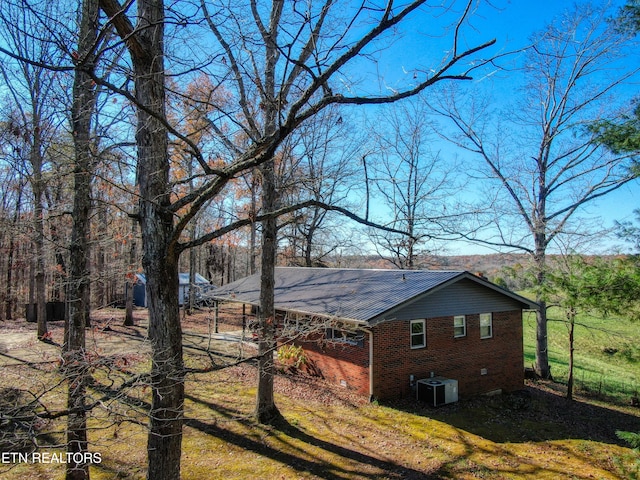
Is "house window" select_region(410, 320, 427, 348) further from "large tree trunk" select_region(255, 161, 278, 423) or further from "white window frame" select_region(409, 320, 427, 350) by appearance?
"large tree trunk" select_region(255, 161, 278, 423)

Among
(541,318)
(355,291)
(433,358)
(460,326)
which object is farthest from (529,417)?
(541,318)

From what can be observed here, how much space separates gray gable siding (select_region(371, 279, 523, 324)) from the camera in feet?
43.0

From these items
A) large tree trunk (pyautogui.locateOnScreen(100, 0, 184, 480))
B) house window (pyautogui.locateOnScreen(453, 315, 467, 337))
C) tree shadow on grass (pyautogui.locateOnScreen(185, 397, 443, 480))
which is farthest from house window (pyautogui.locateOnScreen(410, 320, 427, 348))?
large tree trunk (pyautogui.locateOnScreen(100, 0, 184, 480))

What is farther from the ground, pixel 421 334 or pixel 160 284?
pixel 160 284

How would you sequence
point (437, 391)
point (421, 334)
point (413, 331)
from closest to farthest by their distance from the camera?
point (437, 391) → point (413, 331) → point (421, 334)

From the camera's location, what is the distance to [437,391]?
41.1 ft

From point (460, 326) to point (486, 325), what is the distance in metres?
1.53

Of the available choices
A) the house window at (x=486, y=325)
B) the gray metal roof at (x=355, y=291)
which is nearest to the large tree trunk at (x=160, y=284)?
the gray metal roof at (x=355, y=291)

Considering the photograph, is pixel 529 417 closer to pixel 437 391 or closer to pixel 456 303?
pixel 437 391

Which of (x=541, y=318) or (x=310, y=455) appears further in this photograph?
(x=541, y=318)

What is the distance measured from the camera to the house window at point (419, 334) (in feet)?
44.1

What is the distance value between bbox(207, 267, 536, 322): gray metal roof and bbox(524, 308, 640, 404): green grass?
13.0ft

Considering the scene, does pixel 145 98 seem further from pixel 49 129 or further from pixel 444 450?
pixel 444 450

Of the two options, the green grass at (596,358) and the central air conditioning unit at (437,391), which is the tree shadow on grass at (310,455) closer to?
the central air conditioning unit at (437,391)
